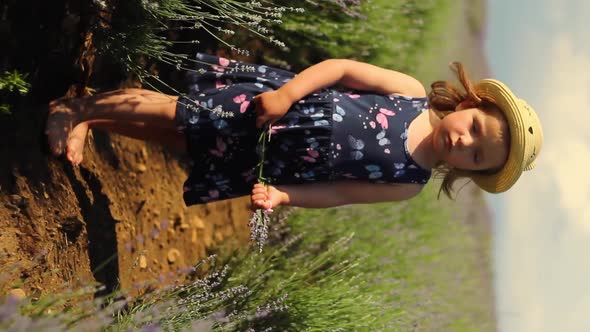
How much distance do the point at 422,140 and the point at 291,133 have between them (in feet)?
1.35

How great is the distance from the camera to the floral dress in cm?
192

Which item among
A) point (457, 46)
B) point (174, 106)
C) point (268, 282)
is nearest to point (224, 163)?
point (174, 106)

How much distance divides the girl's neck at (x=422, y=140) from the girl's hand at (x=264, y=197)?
434mm

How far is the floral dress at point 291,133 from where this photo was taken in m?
1.92

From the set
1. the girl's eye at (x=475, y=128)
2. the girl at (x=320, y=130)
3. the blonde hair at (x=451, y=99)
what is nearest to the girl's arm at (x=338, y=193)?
the girl at (x=320, y=130)

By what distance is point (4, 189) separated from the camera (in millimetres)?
1776

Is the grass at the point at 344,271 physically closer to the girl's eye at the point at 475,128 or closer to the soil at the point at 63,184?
the soil at the point at 63,184

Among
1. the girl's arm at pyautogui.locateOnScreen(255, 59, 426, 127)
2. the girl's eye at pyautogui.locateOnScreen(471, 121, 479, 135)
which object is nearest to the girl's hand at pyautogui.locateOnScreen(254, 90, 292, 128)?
the girl's arm at pyautogui.locateOnScreen(255, 59, 426, 127)

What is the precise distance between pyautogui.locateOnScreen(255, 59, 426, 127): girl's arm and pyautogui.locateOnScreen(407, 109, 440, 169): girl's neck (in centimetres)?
11

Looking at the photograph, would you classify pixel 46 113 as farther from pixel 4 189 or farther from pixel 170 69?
pixel 170 69

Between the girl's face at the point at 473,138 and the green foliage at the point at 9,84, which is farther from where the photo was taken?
the girl's face at the point at 473,138

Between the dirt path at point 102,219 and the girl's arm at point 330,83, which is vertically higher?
the girl's arm at point 330,83

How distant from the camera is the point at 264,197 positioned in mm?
1847

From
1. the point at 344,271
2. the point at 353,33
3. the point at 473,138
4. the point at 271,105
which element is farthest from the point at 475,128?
the point at 353,33
